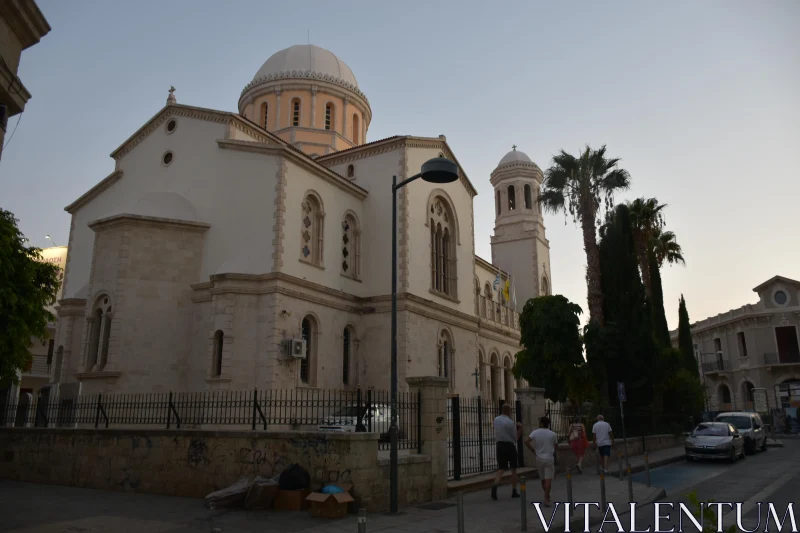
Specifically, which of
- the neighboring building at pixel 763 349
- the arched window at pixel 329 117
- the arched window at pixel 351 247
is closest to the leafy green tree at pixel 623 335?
the arched window at pixel 351 247

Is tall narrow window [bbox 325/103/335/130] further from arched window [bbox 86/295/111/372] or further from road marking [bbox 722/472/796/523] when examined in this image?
road marking [bbox 722/472/796/523]

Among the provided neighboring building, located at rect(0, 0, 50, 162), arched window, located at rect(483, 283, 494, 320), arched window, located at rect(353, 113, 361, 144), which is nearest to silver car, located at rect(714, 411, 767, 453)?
arched window, located at rect(483, 283, 494, 320)

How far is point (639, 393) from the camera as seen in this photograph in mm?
25359

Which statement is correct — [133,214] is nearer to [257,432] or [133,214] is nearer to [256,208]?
[256,208]

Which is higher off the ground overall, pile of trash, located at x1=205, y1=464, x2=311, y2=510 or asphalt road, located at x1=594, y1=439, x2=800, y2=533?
pile of trash, located at x1=205, y1=464, x2=311, y2=510

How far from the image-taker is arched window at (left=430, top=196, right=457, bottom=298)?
2855cm

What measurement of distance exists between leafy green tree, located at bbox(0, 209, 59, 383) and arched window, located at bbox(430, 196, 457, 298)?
17067 millimetres

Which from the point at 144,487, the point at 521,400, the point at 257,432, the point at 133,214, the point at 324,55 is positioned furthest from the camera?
the point at 324,55

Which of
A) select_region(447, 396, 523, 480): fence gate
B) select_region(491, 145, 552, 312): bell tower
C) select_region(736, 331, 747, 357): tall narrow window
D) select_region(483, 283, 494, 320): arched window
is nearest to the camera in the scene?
select_region(447, 396, 523, 480): fence gate

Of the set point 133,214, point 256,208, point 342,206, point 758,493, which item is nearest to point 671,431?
point 758,493

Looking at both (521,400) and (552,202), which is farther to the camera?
(552,202)

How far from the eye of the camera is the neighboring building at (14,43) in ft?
23.0

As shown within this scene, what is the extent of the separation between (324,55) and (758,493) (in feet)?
97.1

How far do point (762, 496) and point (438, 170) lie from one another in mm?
9794
